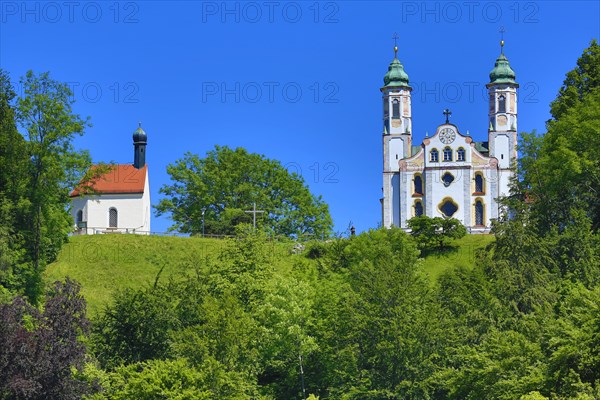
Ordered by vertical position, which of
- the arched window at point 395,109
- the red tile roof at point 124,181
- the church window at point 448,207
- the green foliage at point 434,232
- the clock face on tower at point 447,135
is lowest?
the green foliage at point 434,232

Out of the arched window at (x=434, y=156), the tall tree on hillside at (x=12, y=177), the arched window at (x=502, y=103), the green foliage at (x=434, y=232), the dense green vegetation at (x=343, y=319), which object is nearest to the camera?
the dense green vegetation at (x=343, y=319)

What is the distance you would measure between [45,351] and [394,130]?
6503cm

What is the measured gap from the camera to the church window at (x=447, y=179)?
106331 millimetres

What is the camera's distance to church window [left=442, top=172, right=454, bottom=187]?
349 ft

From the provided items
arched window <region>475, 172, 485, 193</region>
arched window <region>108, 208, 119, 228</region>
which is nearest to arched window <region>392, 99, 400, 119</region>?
arched window <region>475, 172, 485, 193</region>

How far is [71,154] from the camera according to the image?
6944cm

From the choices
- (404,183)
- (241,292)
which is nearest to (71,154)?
(241,292)

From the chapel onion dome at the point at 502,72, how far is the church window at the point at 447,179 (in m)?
8.13

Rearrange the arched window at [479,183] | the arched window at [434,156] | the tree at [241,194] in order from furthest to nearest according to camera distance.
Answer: the arched window at [434,156] < the arched window at [479,183] < the tree at [241,194]

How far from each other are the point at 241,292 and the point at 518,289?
10.9 meters

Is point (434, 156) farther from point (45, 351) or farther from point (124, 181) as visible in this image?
point (45, 351)

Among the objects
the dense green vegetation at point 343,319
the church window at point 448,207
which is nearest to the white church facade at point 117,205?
the church window at point 448,207

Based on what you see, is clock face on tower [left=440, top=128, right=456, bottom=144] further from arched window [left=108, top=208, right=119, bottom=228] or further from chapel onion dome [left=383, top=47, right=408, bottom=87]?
arched window [left=108, top=208, right=119, bottom=228]

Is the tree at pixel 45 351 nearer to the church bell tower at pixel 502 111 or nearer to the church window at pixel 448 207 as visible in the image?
the church window at pixel 448 207
